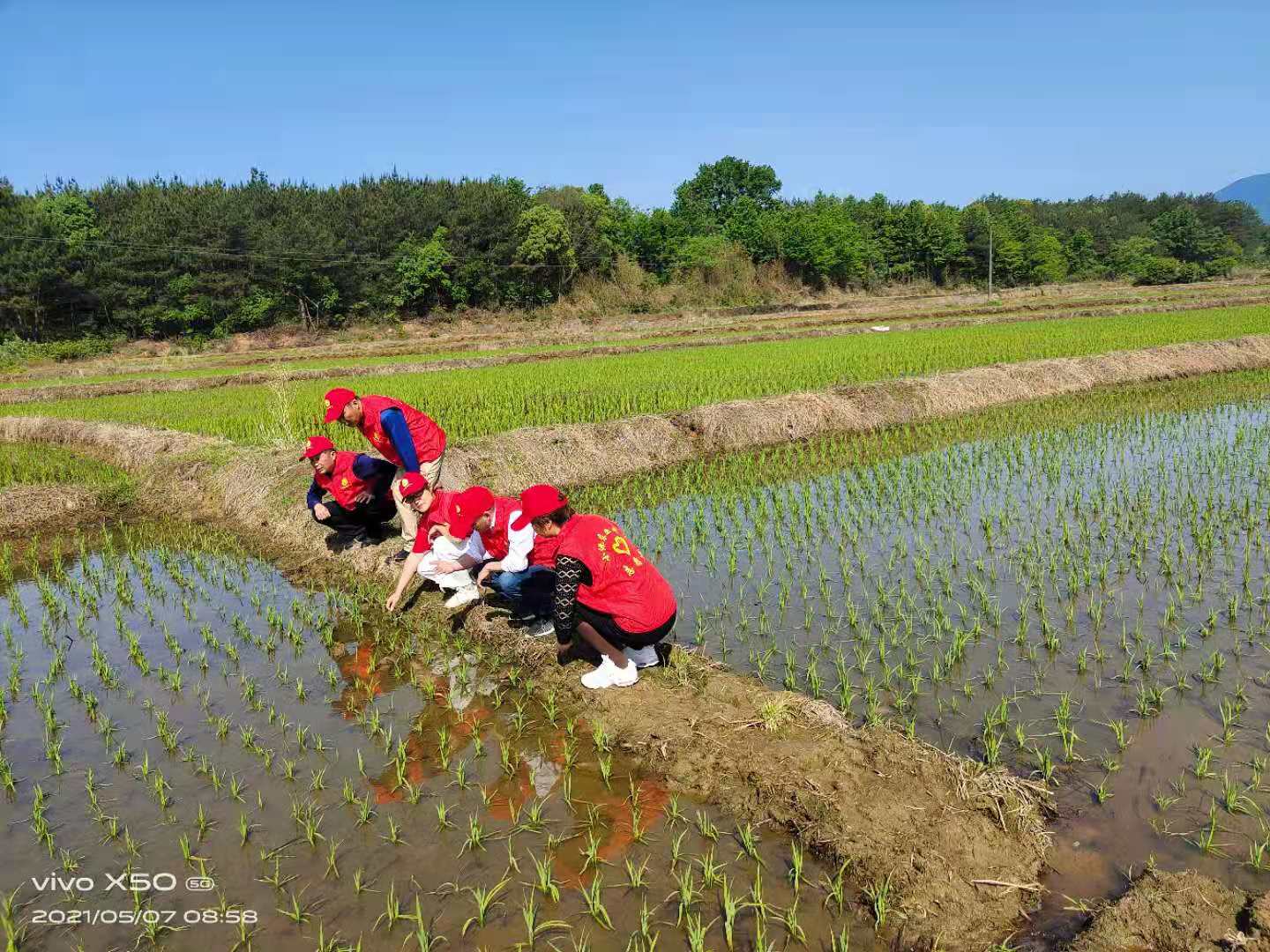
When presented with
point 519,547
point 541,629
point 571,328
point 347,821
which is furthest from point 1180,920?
point 571,328

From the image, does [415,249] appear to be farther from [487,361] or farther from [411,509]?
[411,509]

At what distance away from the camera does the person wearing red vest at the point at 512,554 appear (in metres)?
4.57

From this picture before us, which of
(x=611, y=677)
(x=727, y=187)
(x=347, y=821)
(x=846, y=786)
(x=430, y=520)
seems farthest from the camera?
(x=727, y=187)

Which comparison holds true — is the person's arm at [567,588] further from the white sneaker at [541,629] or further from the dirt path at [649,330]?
the dirt path at [649,330]

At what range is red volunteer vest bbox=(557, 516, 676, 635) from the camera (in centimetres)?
Answer: 394

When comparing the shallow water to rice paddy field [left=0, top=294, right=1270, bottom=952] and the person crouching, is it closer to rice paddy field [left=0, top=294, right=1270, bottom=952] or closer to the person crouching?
rice paddy field [left=0, top=294, right=1270, bottom=952]

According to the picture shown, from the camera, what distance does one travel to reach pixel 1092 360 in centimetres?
1432

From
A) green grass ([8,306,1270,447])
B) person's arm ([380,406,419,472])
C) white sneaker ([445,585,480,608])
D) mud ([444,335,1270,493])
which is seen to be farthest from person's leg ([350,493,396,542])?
green grass ([8,306,1270,447])

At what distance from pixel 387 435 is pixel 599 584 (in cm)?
239

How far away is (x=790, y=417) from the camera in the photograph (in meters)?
11.1

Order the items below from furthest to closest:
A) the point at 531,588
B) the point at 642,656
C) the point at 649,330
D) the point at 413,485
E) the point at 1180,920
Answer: the point at 649,330 < the point at 413,485 < the point at 531,588 < the point at 642,656 < the point at 1180,920

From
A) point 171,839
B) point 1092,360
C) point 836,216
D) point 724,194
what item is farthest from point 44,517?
point 724,194

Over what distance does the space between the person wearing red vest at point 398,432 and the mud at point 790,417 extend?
230 centimetres

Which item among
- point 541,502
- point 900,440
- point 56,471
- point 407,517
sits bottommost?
point 900,440
